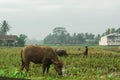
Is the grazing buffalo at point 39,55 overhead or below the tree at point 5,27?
below

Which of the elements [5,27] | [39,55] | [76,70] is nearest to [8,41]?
[5,27]

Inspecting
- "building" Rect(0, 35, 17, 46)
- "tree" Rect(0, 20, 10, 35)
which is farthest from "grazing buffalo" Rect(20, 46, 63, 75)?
"tree" Rect(0, 20, 10, 35)

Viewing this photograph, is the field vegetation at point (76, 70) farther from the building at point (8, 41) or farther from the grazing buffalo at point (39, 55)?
the building at point (8, 41)

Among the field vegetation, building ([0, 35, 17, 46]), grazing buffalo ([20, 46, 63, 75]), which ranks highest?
building ([0, 35, 17, 46])

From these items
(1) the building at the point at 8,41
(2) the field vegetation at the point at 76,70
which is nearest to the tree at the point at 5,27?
(1) the building at the point at 8,41

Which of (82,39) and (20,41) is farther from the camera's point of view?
(82,39)

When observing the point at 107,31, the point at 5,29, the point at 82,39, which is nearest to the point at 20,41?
the point at 5,29

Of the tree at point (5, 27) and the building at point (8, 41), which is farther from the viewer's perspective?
the tree at point (5, 27)

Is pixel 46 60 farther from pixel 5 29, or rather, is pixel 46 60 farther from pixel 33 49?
pixel 5 29

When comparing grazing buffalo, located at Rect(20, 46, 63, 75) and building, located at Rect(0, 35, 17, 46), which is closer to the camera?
grazing buffalo, located at Rect(20, 46, 63, 75)

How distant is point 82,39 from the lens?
449 feet

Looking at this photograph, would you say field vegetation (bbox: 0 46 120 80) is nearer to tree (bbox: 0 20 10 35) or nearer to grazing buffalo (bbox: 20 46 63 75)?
grazing buffalo (bbox: 20 46 63 75)

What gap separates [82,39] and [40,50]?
12030 centimetres

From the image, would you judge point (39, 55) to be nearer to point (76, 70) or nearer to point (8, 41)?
point (76, 70)
